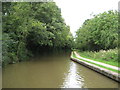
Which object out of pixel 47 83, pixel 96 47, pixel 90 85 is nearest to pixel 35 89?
pixel 47 83

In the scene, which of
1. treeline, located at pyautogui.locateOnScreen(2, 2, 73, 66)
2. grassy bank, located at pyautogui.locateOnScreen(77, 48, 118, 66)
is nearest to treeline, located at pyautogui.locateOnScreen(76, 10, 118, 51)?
grassy bank, located at pyautogui.locateOnScreen(77, 48, 118, 66)

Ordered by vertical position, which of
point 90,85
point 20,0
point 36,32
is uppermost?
point 20,0

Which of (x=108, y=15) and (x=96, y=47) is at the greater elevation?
(x=108, y=15)

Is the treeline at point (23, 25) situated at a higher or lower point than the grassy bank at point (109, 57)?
higher

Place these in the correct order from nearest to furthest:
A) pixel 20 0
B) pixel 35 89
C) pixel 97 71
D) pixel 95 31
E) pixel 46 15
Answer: pixel 35 89 < pixel 97 71 < pixel 20 0 < pixel 95 31 < pixel 46 15

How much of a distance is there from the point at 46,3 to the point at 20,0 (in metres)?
4.77

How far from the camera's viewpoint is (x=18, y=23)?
718 inches

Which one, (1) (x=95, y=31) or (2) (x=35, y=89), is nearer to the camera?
(2) (x=35, y=89)

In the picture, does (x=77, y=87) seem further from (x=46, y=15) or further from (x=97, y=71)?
(x=46, y=15)

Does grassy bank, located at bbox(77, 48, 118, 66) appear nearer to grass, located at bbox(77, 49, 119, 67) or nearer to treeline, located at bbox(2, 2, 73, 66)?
grass, located at bbox(77, 49, 119, 67)

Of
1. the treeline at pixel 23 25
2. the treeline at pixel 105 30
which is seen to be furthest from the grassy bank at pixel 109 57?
the treeline at pixel 23 25

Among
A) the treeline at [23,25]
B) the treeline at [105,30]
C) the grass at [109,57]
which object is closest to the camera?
the grass at [109,57]

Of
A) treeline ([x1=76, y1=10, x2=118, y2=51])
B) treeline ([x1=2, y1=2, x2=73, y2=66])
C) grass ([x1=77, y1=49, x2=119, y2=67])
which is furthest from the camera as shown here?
treeline ([x1=76, y1=10, x2=118, y2=51])

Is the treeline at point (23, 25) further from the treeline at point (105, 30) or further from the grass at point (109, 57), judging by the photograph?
the grass at point (109, 57)
